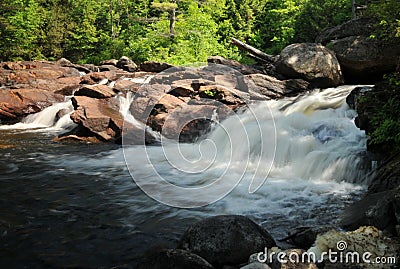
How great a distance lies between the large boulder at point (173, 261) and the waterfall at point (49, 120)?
11.6m

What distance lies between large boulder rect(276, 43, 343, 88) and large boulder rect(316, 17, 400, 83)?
520 millimetres

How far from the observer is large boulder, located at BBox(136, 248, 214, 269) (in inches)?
140

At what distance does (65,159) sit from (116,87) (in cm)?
640

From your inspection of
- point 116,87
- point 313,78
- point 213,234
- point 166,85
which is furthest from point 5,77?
point 213,234

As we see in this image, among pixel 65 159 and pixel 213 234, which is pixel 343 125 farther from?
pixel 65 159

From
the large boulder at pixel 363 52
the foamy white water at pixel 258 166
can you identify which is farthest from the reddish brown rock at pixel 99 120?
the large boulder at pixel 363 52

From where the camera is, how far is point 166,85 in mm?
14602

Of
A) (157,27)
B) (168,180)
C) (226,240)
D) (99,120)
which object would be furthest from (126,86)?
(226,240)

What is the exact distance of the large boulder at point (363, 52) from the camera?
13.1 m

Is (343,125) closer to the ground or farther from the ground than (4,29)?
closer to the ground

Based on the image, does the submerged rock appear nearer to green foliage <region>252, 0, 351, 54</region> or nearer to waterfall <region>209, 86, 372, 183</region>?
waterfall <region>209, 86, 372, 183</region>

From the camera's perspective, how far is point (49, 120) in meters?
→ 15.3

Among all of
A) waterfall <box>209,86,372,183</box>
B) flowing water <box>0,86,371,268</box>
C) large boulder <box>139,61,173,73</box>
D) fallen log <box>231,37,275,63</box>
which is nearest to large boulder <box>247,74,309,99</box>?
waterfall <box>209,86,372,183</box>

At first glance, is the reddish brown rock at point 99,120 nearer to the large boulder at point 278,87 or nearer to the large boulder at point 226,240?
the large boulder at point 278,87
